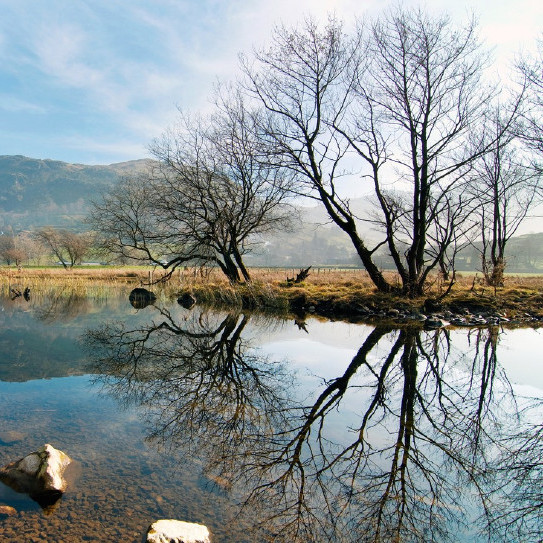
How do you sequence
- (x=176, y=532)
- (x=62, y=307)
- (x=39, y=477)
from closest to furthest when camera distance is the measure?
(x=176, y=532)
(x=39, y=477)
(x=62, y=307)

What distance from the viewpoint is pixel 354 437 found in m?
5.38

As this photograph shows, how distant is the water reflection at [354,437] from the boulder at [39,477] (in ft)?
4.38

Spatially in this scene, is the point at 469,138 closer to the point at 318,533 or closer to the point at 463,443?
the point at 463,443

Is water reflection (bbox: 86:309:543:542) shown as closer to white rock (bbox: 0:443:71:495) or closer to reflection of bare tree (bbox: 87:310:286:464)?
reflection of bare tree (bbox: 87:310:286:464)

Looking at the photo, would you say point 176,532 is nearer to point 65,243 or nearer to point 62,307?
point 62,307

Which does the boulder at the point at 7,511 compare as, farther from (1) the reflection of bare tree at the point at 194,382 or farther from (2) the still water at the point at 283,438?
(1) the reflection of bare tree at the point at 194,382

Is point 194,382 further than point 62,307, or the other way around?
point 62,307

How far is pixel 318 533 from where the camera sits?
3.41 metres

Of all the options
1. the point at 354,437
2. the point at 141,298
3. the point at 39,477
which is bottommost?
the point at 141,298

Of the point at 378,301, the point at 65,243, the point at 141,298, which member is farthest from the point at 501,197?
the point at 65,243

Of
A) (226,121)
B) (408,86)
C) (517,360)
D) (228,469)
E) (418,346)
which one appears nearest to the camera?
(228,469)

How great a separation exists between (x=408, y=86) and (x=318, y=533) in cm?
1835

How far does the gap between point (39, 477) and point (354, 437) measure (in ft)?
12.2

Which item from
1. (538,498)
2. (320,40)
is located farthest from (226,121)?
(538,498)
